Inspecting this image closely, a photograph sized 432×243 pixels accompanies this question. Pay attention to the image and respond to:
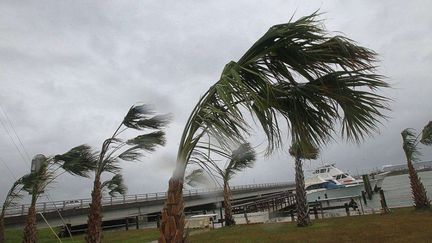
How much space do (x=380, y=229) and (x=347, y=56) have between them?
456 inches

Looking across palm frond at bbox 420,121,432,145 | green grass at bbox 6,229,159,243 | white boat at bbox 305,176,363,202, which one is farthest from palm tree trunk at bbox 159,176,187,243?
white boat at bbox 305,176,363,202

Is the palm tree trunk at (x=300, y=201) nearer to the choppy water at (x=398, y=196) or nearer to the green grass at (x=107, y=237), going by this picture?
the green grass at (x=107, y=237)

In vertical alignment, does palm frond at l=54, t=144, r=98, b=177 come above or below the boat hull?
above

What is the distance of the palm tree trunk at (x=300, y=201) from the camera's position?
17281mm

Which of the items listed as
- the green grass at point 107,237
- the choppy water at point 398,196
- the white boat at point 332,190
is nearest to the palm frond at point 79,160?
the green grass at point 107,237

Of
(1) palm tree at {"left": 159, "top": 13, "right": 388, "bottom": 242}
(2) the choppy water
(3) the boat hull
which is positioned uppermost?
(1) palm tree at {"left": 159, "top": 13, "right": 388, "bottom": 242}

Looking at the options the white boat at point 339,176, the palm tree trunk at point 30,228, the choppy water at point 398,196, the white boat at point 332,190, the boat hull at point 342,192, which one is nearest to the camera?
the palm tree trunk at point 30,228

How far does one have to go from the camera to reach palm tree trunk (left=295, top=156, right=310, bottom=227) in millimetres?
17281

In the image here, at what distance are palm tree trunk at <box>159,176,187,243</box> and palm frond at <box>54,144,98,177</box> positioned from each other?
319 inches

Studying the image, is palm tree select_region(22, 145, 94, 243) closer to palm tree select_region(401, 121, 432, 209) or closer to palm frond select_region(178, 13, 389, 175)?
palm frond select_region(178, 13, 389, 175)

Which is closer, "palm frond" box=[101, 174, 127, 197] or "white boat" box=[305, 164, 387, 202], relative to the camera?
"palm frond" box=[101, 174, 127, 197]

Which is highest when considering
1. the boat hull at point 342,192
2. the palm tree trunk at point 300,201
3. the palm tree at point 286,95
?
the palm tree at point 286,95

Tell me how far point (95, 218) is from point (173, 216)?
24.6 ft

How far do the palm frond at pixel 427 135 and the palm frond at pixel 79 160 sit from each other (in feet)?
54.0
